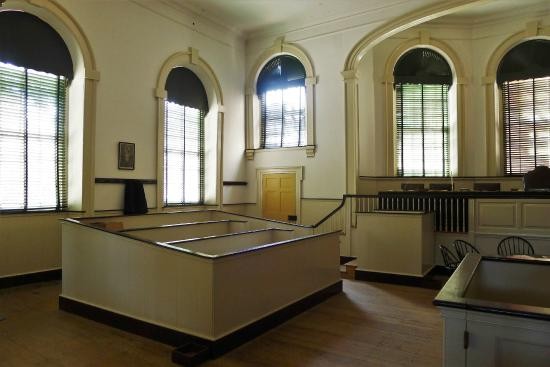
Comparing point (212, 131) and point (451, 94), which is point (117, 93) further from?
point (451, 94)

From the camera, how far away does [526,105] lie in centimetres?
941

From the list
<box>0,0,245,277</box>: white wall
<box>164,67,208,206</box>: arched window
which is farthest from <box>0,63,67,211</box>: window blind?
<box>164,67,208,206</box>: arched window

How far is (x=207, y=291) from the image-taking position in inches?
136

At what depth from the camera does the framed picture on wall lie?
7.35 meters

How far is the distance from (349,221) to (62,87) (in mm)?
5882

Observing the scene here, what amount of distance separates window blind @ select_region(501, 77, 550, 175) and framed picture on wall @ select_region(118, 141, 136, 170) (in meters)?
8.33

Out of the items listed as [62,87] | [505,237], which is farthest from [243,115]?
[505,237]

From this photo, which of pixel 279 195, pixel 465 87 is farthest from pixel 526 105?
pixel 279 195

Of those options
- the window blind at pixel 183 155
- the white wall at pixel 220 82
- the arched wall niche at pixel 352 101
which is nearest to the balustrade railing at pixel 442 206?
the arched wall niche at pixel 352 101

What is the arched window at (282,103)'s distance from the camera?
961cm

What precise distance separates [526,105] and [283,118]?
565 cm

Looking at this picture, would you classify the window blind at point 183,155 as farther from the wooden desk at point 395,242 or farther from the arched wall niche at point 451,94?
the arched wall niche at point 451,94

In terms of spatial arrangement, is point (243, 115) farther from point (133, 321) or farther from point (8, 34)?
point (133, 321)

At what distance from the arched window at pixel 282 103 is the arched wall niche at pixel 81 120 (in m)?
4.31
